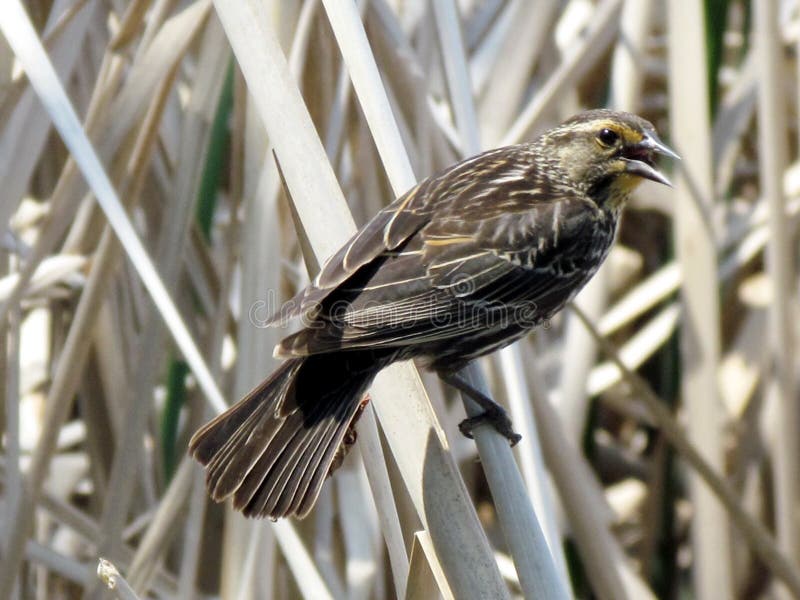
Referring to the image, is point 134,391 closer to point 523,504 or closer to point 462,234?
point 462,234

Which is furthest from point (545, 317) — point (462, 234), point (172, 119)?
point (172, 119)

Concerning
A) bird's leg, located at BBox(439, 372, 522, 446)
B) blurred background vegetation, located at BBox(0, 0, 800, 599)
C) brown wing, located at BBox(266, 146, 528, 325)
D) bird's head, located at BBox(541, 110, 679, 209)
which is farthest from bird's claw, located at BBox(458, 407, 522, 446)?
bird's head, located at BBox(541, 110, 679, 209)

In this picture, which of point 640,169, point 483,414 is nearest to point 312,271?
point 483,414

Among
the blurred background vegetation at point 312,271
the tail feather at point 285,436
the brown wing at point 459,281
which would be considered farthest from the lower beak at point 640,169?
the tail feather at point 285,436

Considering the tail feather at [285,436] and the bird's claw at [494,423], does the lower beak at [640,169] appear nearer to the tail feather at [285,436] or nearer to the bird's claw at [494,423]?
the bird's claw at [494,423]

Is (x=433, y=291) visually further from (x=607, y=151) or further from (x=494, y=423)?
(x=607, y=151)

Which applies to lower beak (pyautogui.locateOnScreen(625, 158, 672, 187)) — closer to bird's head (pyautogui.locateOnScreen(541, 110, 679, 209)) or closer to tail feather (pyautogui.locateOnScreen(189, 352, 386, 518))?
bird's head (pyautogui.locateOnScreen(541, 110, 679, 209))
